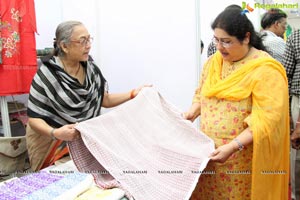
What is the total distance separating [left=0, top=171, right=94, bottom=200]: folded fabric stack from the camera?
36.9 inches

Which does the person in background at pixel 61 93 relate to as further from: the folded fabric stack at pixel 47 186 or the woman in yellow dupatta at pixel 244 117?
the woman in yellow dupatta at pixel 244 117

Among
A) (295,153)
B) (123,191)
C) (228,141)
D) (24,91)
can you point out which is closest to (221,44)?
(228,141)

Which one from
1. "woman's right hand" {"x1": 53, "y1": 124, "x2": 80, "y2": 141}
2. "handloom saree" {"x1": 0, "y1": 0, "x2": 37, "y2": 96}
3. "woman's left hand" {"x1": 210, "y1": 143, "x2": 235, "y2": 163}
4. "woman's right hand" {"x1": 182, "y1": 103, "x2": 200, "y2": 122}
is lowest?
"woman's left hand" {"x1": 210, "y1": 143, "x2": 235, "y2": 163}

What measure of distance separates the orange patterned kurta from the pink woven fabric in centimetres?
8

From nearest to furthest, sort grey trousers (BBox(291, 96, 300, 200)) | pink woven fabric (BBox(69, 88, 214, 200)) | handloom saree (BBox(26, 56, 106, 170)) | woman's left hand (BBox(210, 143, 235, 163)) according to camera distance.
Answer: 1. pink woven fabric (BBox(69, 88, 214, 200))
2. woman's left hand (BBox(210, 143, 235, 163))
3. handloom saree (BBox(26, 56, 106, 170))
4. grey trousers (BBox(291, 96, 300, 200))

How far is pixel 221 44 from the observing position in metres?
1.33

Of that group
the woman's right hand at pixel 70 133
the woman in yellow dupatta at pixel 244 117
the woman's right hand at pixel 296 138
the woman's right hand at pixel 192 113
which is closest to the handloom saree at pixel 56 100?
the woman's right hand at pixel 70 133

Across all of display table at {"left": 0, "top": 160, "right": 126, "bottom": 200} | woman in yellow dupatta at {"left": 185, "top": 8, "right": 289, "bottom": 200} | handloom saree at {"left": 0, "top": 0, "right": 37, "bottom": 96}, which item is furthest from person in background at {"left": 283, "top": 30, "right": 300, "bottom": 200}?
handloom saree at {"left": 0, "top": 0, "right": 37, "bottom": 96}

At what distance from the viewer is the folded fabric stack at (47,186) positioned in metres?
0.94

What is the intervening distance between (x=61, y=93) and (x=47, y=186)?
645mm

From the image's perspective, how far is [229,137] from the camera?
1353 millimetres

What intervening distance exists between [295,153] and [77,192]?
1.78m

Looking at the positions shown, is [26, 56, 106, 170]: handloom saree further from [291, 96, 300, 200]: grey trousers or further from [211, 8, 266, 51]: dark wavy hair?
[291, 96, 300, 200]: grey trousers

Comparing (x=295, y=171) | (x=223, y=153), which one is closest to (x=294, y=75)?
(x=295, y=171)
